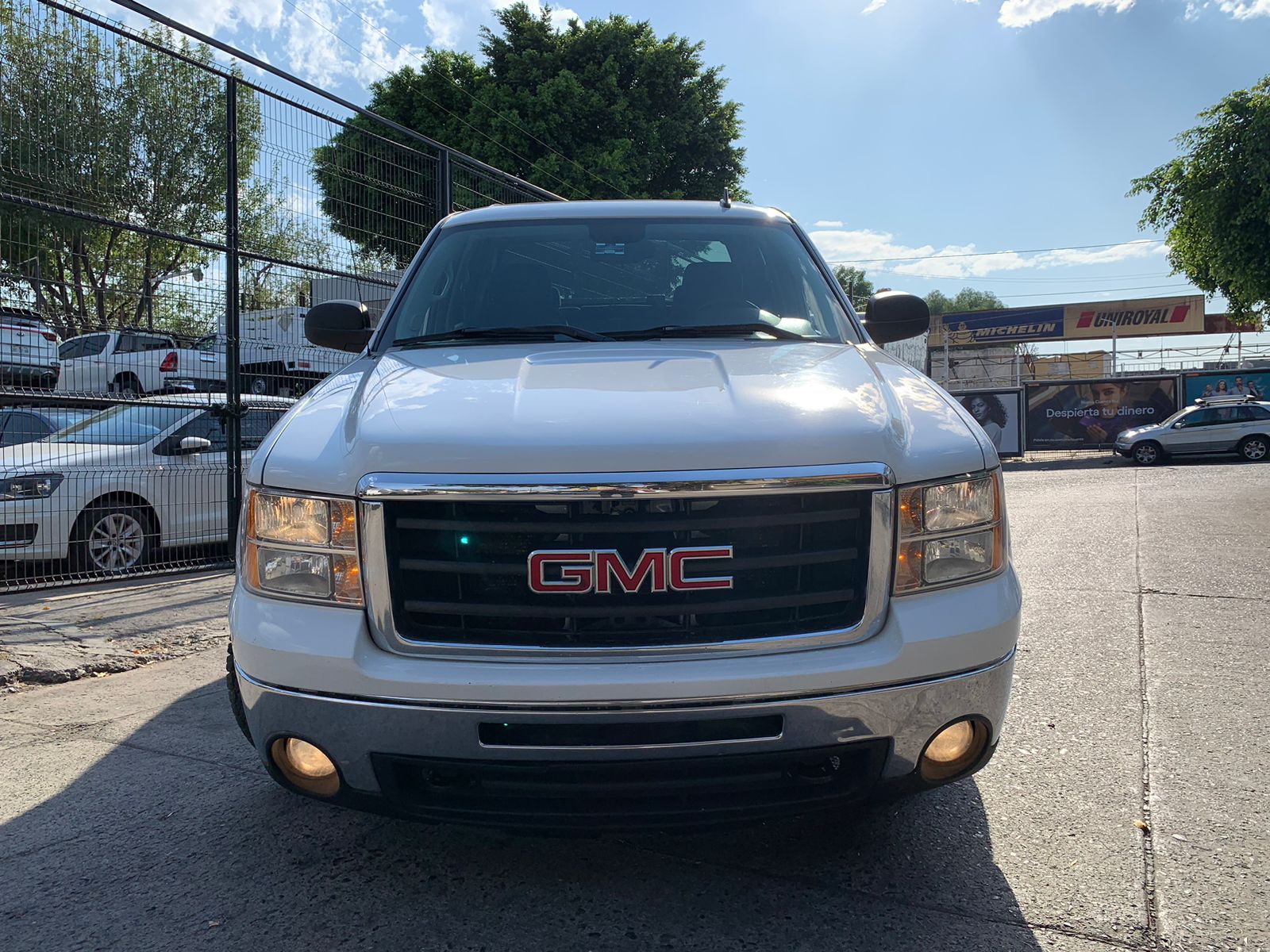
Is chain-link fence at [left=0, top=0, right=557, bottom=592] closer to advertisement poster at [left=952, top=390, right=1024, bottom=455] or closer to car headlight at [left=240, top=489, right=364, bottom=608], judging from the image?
car headlight at [left=240, top=489, right=364, bottom=608]

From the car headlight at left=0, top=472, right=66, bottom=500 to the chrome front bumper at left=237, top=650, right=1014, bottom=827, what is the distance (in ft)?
16.8

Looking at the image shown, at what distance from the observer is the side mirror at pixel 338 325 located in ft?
12.1

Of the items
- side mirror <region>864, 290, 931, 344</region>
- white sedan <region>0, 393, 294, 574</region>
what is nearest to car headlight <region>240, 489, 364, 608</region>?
side mirror <region>864, 290, 931, 344</region>

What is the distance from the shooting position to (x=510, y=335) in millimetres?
3182

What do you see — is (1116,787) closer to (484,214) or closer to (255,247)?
(484,214)

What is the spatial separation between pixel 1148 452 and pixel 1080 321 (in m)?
26.0

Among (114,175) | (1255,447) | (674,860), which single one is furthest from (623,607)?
(1255,447)

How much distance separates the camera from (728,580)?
2.12m

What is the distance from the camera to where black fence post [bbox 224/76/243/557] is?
267 inches

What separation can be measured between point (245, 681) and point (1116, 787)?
2631 mm

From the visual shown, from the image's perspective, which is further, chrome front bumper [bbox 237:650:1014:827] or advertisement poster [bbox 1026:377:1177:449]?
advertisement poster [bbox 1026:377:1177:449]

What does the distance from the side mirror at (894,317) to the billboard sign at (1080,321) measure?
44.0 meters

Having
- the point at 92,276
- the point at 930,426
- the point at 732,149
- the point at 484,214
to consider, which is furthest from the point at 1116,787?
the point at 732,149

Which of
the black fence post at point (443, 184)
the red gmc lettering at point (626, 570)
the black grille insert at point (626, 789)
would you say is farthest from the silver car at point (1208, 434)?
the red gmc lettering at point (626, 570)
